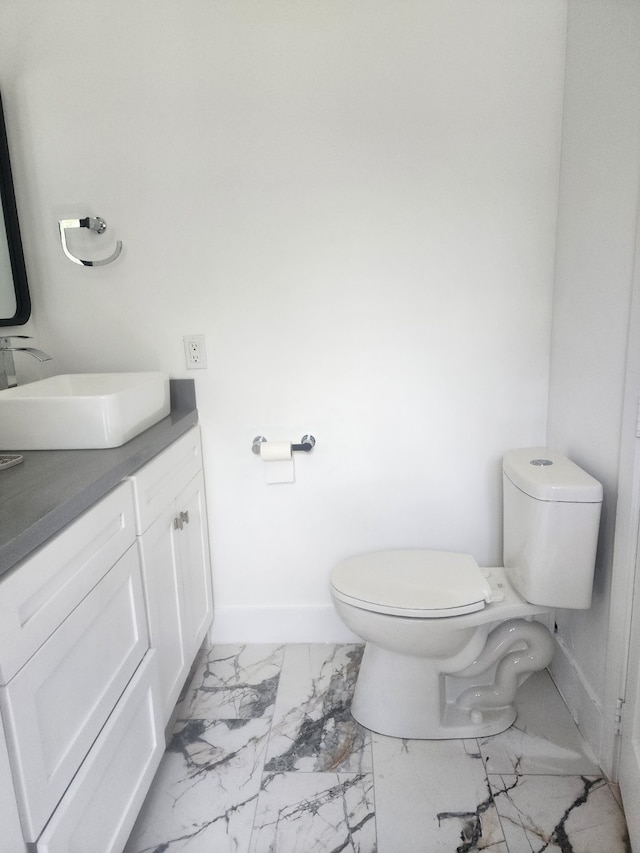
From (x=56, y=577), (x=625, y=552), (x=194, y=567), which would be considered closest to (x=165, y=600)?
(x=194, y=567)

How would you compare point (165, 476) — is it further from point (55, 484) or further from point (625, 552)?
point (625, 552)

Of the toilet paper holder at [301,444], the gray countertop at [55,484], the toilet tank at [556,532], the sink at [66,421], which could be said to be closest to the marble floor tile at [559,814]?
the toilet tank at [556,532]

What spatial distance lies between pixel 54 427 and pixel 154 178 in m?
0.90

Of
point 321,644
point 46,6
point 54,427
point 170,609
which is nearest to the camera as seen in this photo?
point 54,427

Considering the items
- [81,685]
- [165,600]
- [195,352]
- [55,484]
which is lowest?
[165,600]

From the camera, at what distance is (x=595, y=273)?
1.50 meters

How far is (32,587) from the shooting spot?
34.7 inches

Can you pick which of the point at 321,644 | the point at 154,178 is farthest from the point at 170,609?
the point at 154,178

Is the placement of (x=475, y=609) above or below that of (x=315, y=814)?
above

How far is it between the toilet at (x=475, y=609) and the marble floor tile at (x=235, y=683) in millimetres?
320

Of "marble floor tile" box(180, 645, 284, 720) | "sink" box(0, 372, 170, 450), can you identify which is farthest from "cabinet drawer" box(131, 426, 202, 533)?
"marble floor tile" box(180, 645, 284, 720)

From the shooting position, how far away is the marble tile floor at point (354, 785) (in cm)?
130

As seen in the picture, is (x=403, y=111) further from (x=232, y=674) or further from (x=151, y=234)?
(x=232, y=674)

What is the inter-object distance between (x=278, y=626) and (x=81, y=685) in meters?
1.12
